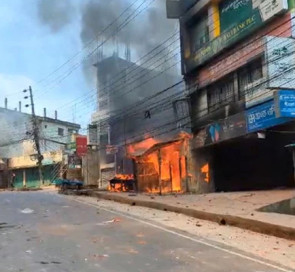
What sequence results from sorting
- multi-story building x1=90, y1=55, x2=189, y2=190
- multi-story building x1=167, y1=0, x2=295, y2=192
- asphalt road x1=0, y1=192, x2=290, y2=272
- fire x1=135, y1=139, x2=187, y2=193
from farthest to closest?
1. multi-story building x1=90, y1=55, x2=189, y2=190
2. fire x1=135, y1=139, x2=187, y2=193
3. multi-story building x1=167, y1=0, x2=295, y2=192
4. asphalt road x1=0, y1=192, x2=290, y2=272

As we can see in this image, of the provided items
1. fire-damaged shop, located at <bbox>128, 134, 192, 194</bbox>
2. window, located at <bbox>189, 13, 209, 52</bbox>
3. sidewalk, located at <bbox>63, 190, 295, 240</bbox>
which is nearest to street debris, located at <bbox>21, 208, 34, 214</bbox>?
sidewalk, located at <bbox>63, 190, 295, 240</bbox>

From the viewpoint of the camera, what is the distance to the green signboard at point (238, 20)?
20.0m

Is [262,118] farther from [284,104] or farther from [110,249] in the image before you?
[110,249]

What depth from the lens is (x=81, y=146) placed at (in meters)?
43.8

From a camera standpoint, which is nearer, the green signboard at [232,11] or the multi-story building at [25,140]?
the green signboard at [232,11]

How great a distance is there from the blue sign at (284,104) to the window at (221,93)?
543 centimetres

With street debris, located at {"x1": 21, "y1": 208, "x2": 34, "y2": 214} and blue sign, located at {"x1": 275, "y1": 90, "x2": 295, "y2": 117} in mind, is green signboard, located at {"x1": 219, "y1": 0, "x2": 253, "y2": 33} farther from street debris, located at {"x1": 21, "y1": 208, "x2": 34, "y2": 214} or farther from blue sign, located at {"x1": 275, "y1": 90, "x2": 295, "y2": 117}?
street debris, located at {"x1": 21, "y1": 208, "x2": 34, "y2": 214}

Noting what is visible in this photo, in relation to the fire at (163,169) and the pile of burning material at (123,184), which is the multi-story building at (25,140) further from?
the fire at (163,169)

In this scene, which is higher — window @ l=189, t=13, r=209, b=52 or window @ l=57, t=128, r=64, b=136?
window @ l=189, t=13, r=209, b=52

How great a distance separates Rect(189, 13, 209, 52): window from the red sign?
774 inches

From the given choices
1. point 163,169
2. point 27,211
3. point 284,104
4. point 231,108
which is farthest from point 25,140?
point 284,104

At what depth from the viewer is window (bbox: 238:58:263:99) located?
21.0m

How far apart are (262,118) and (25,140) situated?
150ft

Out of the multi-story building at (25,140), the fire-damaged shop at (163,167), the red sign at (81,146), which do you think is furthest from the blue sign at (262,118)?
the multi-story building at (25,140)
